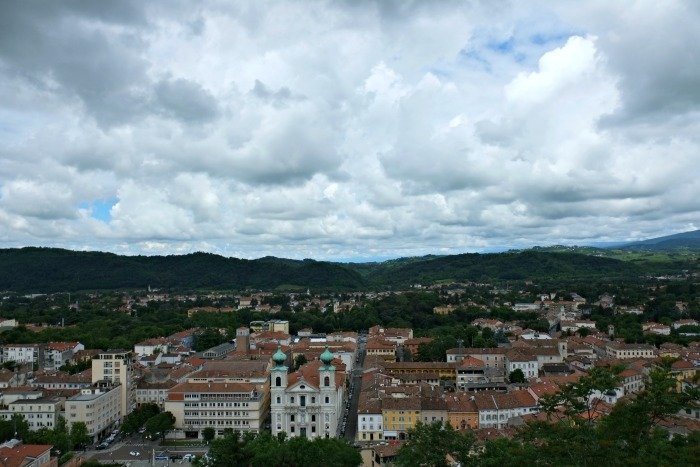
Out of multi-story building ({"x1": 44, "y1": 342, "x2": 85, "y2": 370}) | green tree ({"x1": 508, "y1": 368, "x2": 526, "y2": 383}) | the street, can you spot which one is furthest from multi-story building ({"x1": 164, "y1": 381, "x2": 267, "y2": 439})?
multi-story building ({"x1": 44, "y1": 342, "x2": 85, "y2": 370})

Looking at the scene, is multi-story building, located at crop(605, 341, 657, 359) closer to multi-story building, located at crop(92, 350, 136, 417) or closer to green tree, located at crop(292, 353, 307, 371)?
green tree, located at crop(292, 353, 307, 371)

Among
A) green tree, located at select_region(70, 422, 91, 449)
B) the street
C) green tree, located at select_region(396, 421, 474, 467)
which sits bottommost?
the street

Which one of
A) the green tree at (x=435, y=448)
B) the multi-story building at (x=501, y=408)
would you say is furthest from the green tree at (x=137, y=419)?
the green tree at (x=435, y=448)

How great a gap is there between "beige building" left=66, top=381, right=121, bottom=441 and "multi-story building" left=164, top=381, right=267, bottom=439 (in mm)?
6247

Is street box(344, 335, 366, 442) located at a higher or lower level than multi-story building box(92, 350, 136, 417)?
lower

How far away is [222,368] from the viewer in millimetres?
71562

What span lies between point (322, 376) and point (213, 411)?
12.2 m

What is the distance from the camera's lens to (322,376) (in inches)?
2233

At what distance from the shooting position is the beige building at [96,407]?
190ft

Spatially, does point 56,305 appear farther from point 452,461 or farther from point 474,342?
point 452,461

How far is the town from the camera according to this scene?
2137 inches

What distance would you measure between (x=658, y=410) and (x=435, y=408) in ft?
107

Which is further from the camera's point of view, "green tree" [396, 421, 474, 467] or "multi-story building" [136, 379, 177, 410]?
"multi-story building" [136, 379, 177, 410]

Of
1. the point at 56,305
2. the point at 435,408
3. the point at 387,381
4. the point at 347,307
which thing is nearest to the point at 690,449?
the point at 435,408
